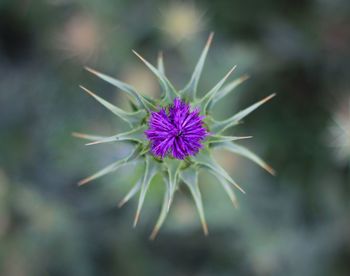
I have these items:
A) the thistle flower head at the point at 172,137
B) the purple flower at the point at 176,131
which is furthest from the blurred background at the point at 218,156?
the purple flower at the point at 176,131

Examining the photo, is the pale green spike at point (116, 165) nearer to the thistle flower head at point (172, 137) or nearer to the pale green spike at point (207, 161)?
the thistle flower head at point (172, 137)

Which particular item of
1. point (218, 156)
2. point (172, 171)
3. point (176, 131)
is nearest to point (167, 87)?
point (176, 131)

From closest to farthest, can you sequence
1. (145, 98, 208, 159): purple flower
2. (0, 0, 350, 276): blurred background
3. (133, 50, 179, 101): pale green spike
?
1. (145, 98, 208, 159): purple flower
2. (133, 50, 179, 101): pale green spike
3. (0, 0, 350, 276): blurred background

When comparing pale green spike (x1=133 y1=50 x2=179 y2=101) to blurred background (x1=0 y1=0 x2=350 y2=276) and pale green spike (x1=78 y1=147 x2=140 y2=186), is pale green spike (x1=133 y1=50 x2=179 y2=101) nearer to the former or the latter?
pale green spike (x1=78 y1=147 x2=140 y2=186)

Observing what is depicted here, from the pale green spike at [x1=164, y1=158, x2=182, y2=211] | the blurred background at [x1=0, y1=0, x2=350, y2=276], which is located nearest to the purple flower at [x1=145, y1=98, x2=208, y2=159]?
the pale green spike at [x1=164, y1=158, x2=182, y2=211]

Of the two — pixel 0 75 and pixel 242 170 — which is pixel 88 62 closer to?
pixel 0 75

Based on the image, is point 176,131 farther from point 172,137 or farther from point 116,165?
point 116,165

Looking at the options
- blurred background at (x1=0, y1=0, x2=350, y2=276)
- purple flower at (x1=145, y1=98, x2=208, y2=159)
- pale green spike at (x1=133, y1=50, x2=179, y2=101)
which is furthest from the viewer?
blurred background at (x1=0, y1=0, x2=350, y2=276)
